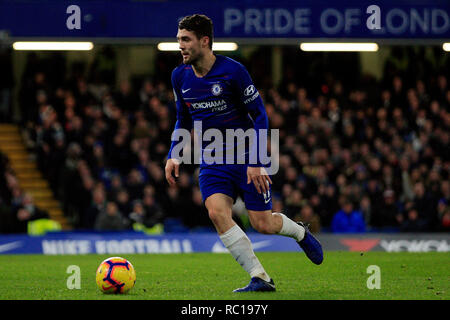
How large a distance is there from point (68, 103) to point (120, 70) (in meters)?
3.55

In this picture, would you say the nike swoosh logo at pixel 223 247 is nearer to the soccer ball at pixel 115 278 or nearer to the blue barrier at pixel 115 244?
the blue barrier at pixel 115 244

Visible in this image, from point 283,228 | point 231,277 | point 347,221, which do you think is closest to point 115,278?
point 283,228

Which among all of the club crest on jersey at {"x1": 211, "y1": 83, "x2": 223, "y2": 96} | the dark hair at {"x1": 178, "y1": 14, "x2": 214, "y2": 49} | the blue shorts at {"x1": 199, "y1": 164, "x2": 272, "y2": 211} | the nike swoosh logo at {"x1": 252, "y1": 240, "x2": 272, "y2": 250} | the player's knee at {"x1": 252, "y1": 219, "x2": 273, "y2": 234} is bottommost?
the nike swoosh logo at {"x1": 252, "y1": 240, "x2": 272, "y2": 250}

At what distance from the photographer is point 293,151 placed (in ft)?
62.8

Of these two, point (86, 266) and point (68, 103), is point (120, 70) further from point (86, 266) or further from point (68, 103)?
point (86, 266)

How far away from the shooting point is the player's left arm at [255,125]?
784 centimetres

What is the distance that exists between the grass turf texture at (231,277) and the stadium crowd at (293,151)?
10.7ft

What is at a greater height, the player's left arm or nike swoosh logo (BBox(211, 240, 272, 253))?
the player's left arm

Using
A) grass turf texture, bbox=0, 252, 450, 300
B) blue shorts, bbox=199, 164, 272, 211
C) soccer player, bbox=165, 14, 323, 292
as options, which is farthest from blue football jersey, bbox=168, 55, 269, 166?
grass turf texture, bbox=0, 252, 450, 300

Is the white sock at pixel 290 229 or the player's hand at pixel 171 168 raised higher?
the player's hand at pixel 171 168

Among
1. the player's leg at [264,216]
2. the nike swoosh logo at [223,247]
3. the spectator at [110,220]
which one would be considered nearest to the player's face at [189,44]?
the player's leg at [264,216]

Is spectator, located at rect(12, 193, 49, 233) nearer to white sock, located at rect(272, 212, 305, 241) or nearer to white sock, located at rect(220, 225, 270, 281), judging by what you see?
white sock, located at rect(272, 212, 305, 241)

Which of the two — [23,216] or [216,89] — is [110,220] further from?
[216,89]

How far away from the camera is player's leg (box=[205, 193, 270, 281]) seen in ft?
26.0
